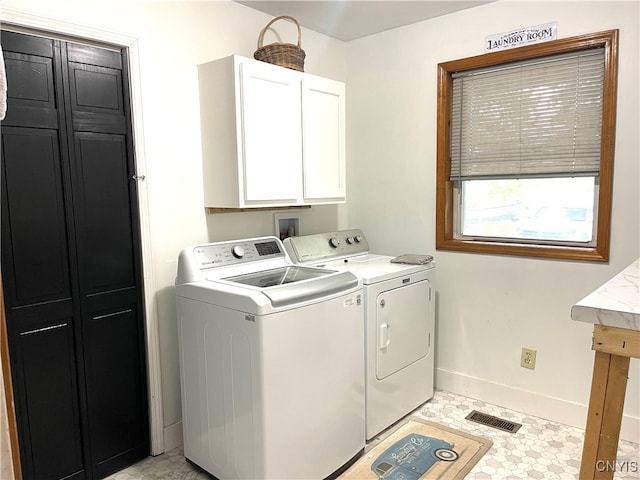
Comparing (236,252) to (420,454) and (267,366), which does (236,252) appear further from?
(420,454)

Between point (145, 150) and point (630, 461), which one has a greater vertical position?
point (145, 150)

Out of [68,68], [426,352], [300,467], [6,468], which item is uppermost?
[68,68]

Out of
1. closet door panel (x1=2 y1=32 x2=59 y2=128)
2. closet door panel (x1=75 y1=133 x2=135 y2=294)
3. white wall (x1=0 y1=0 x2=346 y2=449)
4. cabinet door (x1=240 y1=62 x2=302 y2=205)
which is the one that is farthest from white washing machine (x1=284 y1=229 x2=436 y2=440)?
closet door panel (x1=2 y1=32 x2=59 y2=128)

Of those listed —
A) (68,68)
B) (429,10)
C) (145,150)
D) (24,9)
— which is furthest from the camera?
(429,10)

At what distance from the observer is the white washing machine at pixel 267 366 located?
5.90 ft

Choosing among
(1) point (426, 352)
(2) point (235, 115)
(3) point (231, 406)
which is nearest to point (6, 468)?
(3) point (231, 406)

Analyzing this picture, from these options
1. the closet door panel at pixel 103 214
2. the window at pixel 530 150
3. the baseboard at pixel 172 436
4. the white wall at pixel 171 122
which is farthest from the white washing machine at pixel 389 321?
the baseboard at pixel 172 436

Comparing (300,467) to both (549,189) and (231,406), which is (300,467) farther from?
(549,189)

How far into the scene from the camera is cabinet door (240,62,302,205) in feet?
7.33

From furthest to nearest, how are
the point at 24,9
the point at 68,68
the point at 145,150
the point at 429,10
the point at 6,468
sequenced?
the point at 429,10 < the point at 145,150 < the point at 68,68 < the point at 24,9 < the point at 6,468

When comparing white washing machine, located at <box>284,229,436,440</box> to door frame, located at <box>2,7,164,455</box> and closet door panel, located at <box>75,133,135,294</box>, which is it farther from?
closet door panel, located at <box>75,133,135,294</box>

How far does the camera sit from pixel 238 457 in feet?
6.30

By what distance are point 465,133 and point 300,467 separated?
2.13 metres

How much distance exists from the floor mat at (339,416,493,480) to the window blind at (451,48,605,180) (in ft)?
4.98
